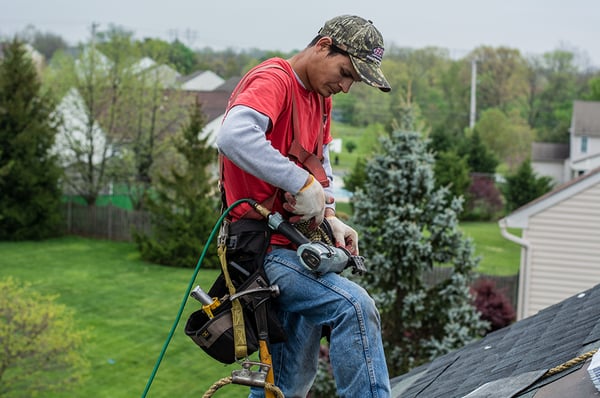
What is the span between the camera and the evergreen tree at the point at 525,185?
3975 cm

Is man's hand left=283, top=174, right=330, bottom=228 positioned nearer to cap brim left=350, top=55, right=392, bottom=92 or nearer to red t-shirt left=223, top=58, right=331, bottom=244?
red t-shirt left=223, top=58, right=331, bottom=244

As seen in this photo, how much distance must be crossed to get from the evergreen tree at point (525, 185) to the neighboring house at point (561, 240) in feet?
83.2

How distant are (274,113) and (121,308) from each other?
2076 centimetres

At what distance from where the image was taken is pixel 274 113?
3.35 metres

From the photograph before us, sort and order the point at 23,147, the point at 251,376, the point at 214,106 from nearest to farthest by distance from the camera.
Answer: the point at 251,376 → the point at 23,147 → the point at 214,106

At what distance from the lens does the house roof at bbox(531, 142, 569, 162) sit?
5434 centimetres

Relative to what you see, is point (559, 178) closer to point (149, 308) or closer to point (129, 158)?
point (129, 158)

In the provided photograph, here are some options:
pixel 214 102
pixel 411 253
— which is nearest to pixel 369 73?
pixel 411 253

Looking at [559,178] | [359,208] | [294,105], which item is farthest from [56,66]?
[294,105]

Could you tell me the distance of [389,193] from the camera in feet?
42.9

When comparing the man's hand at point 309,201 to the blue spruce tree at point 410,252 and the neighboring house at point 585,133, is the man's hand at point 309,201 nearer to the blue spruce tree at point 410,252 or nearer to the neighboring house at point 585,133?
the blue spruce tree at point 410,252

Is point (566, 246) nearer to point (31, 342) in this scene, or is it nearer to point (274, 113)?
point (31, 342)

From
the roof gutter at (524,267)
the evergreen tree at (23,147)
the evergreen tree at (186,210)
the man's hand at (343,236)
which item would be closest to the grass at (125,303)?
the evergreen tree at (186,210)

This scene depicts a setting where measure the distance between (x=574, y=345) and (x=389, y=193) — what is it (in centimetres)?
908
